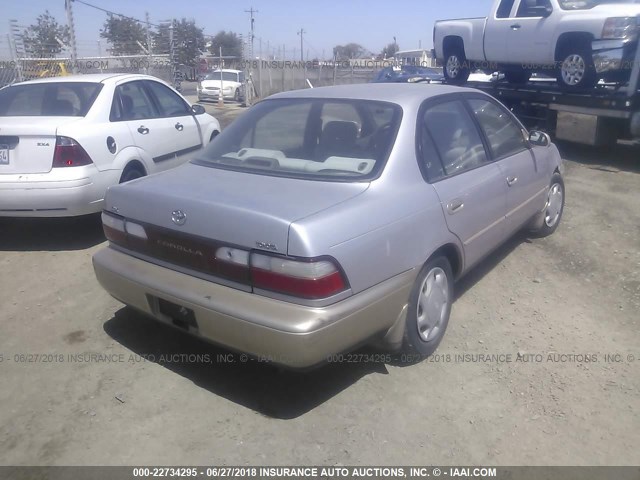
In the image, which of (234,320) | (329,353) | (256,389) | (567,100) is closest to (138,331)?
(256,389)

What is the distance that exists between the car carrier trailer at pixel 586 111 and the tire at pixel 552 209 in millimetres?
3830

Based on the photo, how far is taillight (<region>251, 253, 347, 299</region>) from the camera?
9.05 feet

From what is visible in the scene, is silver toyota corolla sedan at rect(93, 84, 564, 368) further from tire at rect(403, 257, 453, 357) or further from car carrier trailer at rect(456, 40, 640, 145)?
car carrier trailer at rect(456, 40, 640, 145)

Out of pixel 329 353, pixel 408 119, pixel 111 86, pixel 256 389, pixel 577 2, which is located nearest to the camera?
pixel 329 353

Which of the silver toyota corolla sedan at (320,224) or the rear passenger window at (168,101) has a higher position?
the rear passenger window at (168,101)

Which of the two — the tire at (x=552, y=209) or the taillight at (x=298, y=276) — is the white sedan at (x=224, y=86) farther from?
the taillight at (x=298, y=276)

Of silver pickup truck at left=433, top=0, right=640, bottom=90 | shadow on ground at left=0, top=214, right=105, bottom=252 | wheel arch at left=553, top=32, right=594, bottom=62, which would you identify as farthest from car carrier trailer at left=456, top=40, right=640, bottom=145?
shadow on ground at left=0, top=214, right=105, bottom=252

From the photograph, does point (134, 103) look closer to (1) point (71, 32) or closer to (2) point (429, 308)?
(2) point (429, 308)

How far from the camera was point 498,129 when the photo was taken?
4680 mm

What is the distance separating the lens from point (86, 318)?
4.21 m

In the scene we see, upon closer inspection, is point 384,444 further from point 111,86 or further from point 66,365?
point 111,86

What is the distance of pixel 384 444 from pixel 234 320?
96 centimetres

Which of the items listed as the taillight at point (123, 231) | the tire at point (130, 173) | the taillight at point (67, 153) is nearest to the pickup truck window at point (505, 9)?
the tire at point (130, 173)

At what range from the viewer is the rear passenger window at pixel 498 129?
445 cm
